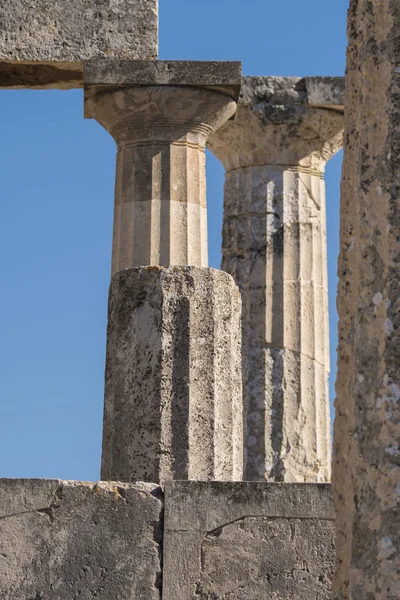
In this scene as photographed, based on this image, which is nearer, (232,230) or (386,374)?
(386,374)

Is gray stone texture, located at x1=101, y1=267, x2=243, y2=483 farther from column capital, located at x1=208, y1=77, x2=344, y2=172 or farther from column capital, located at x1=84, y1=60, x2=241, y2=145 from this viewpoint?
column capital, located at x1=208, y1=77, x2=344, y2=172

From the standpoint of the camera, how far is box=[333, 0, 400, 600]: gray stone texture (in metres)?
4.07

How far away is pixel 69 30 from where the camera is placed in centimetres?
1485

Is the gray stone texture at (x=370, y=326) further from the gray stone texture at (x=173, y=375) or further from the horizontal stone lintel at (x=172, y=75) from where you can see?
the horizontal stone lintel at (x=172, y=75)

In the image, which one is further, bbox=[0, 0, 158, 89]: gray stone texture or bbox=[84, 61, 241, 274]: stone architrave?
bbox=[0, 0, 158, 89]: gray stone texture

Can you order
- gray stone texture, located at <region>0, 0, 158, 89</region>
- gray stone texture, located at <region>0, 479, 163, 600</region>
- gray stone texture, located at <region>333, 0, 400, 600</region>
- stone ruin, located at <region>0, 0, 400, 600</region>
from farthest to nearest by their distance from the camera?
gray stone texture, located at <region>0, 0, 158, 89</region>
gray stone texture, located at <region>0, 479, 163, 600</region>
stone ruin, located at <region>0, 0, 400, 600</region>
gray stone texture, located at <region>333, 0, 400, 600</region>

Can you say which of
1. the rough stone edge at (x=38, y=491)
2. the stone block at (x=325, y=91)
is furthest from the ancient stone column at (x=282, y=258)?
the rough stone edge at (x=38, y=491)

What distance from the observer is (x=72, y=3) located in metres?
14.9

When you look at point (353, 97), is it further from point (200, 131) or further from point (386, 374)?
point (200, 131)

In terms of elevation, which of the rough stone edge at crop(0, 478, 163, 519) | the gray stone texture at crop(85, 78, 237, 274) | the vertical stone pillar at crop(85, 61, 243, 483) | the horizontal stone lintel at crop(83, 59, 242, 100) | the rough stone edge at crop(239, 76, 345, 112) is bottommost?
the rough stone edge at crop(0, 478, 163, 519)

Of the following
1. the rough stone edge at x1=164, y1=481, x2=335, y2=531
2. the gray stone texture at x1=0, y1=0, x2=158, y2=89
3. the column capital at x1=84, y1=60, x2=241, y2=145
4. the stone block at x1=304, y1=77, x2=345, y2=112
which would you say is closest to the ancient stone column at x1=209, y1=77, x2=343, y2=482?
the stone block at x1=304, y1=77, x2=345, y2=112

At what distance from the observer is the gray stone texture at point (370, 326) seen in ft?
13.4

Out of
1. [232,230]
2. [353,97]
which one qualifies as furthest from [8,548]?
[232,230]

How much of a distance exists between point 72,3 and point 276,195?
3531 mm
